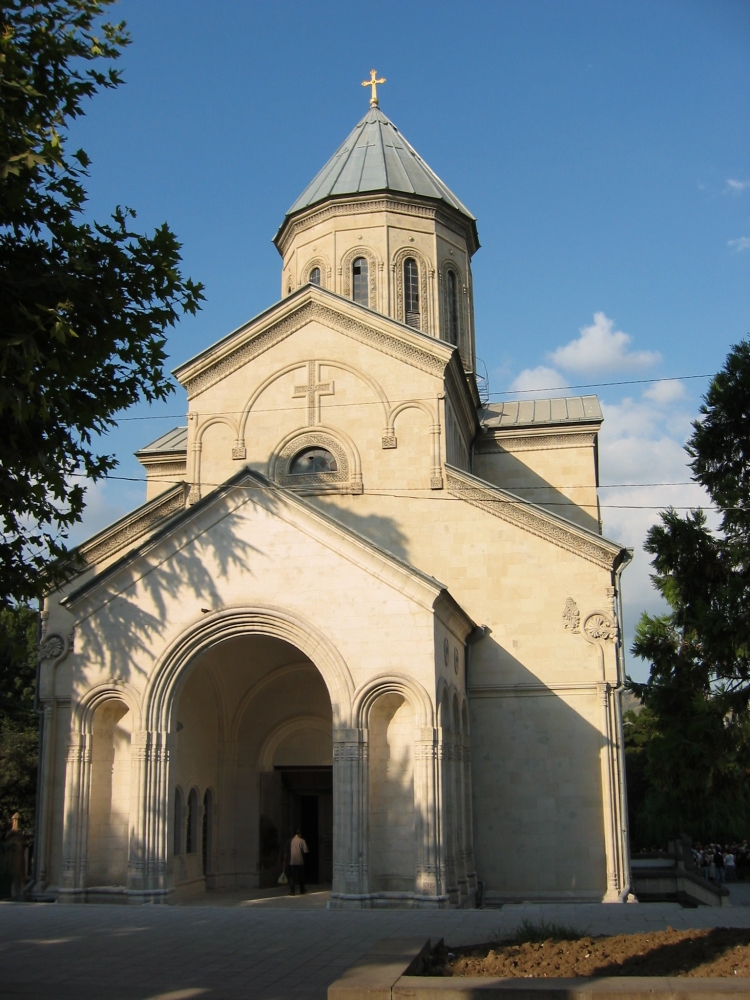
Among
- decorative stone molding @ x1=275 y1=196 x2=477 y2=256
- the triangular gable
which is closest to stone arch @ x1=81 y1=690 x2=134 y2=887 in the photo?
the triangular gable

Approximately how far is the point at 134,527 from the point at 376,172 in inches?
492

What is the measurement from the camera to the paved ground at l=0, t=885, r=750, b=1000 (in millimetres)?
9352

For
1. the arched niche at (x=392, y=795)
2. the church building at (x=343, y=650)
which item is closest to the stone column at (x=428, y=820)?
the church building at (x=343, y=650)

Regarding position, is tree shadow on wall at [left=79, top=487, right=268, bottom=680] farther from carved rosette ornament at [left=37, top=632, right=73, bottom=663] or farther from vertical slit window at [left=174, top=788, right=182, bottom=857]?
carved rosette ornament at [left=37, top=632, right=73, bottom=663]

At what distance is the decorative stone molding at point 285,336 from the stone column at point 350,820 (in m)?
8.91

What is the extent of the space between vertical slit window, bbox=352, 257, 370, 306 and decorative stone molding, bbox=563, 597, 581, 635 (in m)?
10.9

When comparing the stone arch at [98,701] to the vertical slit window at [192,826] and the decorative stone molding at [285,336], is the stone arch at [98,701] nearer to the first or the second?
the vertical slit window at [192,826]

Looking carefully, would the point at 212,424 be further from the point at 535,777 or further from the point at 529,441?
the point at 535,777

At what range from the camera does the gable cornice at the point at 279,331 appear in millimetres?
21219

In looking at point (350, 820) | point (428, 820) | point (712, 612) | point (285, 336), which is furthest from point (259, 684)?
point (712, 612)

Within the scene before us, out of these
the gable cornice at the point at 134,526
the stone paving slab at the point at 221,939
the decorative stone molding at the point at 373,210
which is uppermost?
the decorative stone molding at the point at 373,210

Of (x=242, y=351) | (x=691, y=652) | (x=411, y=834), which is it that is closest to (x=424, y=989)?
(x=411, y=834)

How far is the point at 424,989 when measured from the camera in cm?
748

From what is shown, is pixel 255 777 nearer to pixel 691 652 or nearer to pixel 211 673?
pixel 211 673
